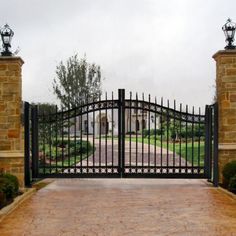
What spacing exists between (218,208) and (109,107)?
445 cm

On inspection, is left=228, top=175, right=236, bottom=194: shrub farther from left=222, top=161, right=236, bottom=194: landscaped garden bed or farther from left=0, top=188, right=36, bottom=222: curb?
left=0, top=188, right=36, bottom=222: curb

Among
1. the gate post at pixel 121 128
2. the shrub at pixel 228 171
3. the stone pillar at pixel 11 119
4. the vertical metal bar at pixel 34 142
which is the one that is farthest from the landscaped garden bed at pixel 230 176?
the stone pillar at pixel 11 119

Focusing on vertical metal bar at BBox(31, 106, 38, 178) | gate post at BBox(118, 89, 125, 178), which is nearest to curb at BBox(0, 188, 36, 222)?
vertical metal bar at BBox(31, 106, 38, 178)

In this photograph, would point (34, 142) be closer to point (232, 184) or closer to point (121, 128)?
point (121, 128)

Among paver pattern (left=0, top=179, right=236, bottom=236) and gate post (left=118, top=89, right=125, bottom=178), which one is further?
gate post (left=118, top=89, right=125, bottom=178)

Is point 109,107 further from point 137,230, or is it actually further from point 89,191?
point 137,230

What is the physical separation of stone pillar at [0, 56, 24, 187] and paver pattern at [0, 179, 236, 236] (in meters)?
0.98

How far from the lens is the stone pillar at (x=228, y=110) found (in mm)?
11898

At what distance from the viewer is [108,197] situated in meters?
10.4

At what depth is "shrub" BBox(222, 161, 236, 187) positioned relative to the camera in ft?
36.5

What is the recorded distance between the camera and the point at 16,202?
9453 millimetres

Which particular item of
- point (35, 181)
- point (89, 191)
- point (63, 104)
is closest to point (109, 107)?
point (89, 191)

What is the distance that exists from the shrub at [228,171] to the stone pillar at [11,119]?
499 centimetres

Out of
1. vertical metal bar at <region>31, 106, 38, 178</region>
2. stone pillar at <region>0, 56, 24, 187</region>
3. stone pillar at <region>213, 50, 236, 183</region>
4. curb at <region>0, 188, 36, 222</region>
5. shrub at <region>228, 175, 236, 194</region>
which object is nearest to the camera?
curb at <region>0, 188, 36, 222</region>
